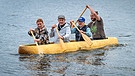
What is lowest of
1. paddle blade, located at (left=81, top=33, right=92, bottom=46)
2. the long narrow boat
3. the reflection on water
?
Result: the reflection on water

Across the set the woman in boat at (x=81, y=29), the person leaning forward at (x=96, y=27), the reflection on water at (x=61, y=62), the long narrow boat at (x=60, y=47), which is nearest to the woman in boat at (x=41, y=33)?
the long narrow boat at (x=60, y=47)

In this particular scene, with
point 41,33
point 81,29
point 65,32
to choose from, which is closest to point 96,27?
point 81,29

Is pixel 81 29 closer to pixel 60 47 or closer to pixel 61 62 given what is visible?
pixel 60 47

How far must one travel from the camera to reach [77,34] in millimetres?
15367

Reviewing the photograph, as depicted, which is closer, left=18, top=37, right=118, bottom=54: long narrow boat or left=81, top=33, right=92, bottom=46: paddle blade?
left=18, top=37, right=118, bottom=54: long narrow boat

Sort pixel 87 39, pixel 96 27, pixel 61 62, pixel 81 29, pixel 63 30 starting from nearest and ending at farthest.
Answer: pixel 61 62, pixel 63 30, pixel 87 39, pixel 81 29, pixel 96 27

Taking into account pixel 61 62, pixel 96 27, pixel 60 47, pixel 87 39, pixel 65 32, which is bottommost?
pixel 61 62

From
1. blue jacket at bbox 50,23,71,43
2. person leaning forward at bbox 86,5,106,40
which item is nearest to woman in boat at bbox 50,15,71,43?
blue jacket at bbox 50,23,71,43

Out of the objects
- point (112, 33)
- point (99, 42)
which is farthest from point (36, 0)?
point (99, 42)

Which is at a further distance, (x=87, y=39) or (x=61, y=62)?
(x=87, y=39)

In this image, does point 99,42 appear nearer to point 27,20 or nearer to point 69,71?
point 69,71

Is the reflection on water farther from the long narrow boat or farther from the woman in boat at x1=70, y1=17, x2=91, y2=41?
the woman in boat at x1=70, y1=17, x2=91, y2=41

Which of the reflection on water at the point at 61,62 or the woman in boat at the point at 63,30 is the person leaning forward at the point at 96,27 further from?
the woman in boat at the point at 63,30

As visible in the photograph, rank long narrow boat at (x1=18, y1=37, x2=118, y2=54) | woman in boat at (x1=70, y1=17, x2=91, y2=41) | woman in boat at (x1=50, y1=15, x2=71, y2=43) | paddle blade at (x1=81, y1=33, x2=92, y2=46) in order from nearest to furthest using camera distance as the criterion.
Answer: long narrow boat at (x1=18, y1=37, x2=118, y2=54), woman in boat at (x1=50, y1=15, x2=71, y2=43), paddle blade at (x1=81, y1=33, x2=92, y2=46), woman in boat at (x1=70, y1=17, x2=91, y2=41)
